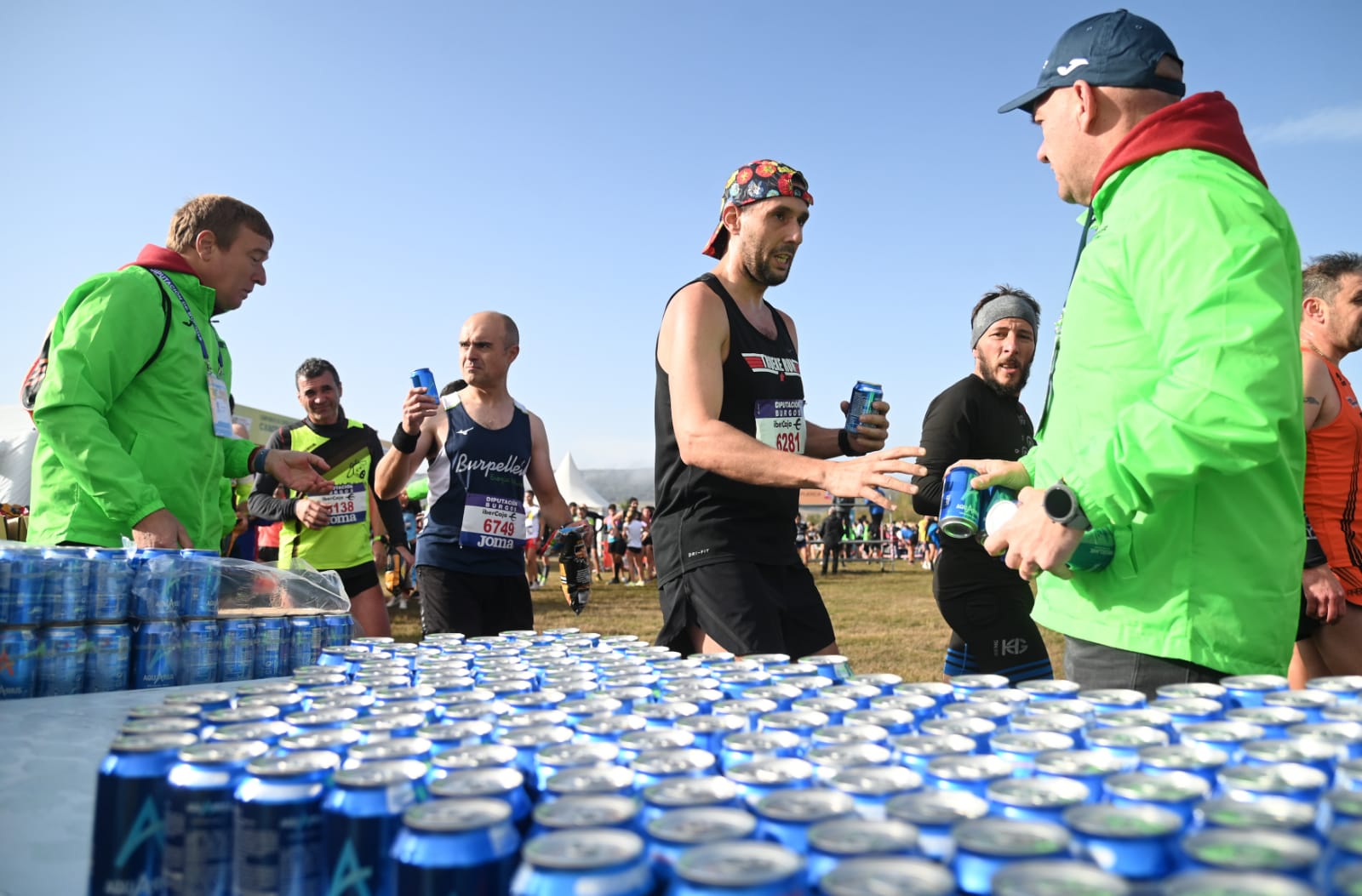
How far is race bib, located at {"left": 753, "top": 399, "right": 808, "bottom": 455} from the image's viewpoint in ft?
8.92

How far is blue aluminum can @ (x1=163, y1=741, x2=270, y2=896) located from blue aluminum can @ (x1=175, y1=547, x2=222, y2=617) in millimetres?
1590

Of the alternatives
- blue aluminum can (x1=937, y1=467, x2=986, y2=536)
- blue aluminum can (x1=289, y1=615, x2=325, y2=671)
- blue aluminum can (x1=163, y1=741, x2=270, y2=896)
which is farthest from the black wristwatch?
blue aluminum can (x1=289, y1=615, x2=325, y2=671)

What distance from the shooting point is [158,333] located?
297 centimetres

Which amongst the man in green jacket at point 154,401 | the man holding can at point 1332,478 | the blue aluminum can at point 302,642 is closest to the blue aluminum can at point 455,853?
the blue aluminum can at point 302,642

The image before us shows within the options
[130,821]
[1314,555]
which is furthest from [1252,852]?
[1314,555]

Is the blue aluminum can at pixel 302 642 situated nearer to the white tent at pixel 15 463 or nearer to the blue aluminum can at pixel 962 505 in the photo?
the blue aluminum can at pixel 962 505

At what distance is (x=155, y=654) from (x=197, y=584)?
20 cm

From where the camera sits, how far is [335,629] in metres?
2.79

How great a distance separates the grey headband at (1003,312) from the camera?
3756 millimetres

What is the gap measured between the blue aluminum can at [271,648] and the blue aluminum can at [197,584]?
0.43 ft

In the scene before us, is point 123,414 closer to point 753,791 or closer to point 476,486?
point 476,486

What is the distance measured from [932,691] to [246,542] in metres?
9.24

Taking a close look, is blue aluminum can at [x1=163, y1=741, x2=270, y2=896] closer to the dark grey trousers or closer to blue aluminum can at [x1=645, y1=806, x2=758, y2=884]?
blue aluminum can at [x1=645, y1=806, x2=758, y2=884]

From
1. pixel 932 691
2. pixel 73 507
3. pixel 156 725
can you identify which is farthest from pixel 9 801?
pixel 73 507
